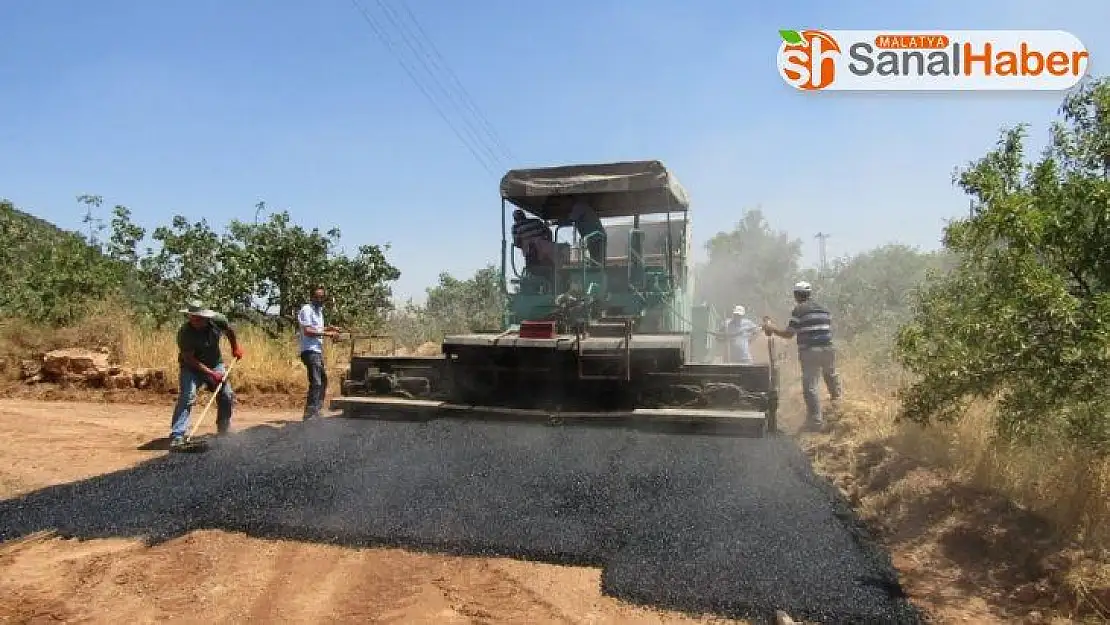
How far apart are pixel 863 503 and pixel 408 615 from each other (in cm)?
300

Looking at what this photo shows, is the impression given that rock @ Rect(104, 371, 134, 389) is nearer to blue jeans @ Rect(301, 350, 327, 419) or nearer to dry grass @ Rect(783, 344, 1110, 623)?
blue jeans @ Rect(301, 350, 327, 419)

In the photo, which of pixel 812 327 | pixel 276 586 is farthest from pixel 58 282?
pixel 812 327

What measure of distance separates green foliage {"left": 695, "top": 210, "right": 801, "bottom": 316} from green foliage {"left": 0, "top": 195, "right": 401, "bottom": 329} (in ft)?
26.8

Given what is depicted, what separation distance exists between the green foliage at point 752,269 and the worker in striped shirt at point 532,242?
9.03m

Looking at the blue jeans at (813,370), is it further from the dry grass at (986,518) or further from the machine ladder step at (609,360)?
the machine ladder step at (609,360)

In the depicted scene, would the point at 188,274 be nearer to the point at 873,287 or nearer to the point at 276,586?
the point at 276,586

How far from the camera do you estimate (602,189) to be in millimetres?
6316

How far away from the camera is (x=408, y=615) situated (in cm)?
294

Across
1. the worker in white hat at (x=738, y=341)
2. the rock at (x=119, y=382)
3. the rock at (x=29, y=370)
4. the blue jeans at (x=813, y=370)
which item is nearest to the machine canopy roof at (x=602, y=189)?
the blue jeans at (x=813, y=370)

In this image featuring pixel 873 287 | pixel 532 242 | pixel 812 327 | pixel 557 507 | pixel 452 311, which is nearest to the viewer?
pixel 557 507

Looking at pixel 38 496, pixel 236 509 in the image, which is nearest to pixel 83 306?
pixel 38 496

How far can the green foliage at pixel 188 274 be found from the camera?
10.5 meters

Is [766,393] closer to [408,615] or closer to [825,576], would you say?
[825,576]

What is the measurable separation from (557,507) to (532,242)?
3.37 meters
